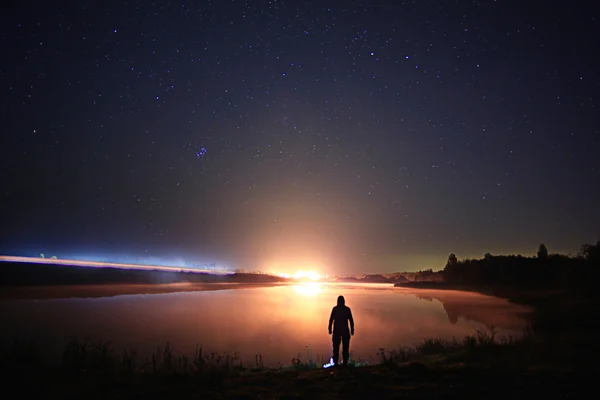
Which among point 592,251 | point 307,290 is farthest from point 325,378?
point 307,290

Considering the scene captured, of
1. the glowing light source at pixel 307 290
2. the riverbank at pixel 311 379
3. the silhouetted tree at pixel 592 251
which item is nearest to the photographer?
the riverbank at pixel 311 379

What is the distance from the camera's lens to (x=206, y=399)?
8656mm

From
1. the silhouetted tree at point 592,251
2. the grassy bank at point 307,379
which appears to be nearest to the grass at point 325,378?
the grassy bank at point 307,379

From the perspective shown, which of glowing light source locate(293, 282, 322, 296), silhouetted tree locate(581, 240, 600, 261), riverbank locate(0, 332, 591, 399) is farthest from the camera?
glowing light source locate(293, 282, 322, 296)

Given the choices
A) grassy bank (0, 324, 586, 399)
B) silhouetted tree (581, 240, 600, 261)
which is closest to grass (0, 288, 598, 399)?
grassy bank (0, 324, 586, 399)

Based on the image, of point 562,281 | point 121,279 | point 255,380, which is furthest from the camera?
point 121,279

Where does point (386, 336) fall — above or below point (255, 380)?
below

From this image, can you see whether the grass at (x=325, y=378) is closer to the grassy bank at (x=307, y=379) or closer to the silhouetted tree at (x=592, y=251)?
the grassy bank at (x=307, y=379)

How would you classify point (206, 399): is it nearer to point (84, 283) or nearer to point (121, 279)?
point (84, 283)

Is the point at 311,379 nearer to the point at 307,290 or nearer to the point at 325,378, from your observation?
the point at 325,378

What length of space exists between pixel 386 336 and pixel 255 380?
14959 millimetres

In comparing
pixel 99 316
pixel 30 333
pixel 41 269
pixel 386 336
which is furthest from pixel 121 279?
pixel 386 336

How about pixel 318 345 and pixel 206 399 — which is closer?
pixel 206 399

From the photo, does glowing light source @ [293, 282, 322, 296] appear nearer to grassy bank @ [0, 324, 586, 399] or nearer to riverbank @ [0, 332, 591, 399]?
grassy bank @ [0, 324, 586, 399]
